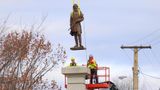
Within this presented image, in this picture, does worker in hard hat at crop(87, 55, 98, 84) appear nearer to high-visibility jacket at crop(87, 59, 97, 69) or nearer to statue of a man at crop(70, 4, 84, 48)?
high-visibility jacket at crop(87, 59, 97, 69)

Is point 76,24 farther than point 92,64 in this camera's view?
No

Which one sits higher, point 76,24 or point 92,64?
point 76,24

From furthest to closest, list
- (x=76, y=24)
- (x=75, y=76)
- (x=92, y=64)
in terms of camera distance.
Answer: (x=92, y=64)
(x=76, y=24)
(x=75, y=76)

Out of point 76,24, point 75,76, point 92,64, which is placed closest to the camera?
point 75,76

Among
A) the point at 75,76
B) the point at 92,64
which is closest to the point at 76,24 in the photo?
the point at 75,76

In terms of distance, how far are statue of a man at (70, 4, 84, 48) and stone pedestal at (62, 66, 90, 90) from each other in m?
1.33

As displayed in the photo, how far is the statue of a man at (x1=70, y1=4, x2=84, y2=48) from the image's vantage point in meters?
21.1

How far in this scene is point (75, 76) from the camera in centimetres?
2028

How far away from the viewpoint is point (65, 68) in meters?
20.2

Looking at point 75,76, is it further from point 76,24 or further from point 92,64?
point 92,64

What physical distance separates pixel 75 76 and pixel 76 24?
199cm

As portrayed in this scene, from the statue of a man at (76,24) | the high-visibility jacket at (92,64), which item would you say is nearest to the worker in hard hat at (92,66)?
the high-visibility jacket at (92,64)

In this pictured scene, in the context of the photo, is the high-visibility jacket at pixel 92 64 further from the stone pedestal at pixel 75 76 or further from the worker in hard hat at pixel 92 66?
the stone pedestal at pixel 75 76

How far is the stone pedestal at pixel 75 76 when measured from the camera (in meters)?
20.1
